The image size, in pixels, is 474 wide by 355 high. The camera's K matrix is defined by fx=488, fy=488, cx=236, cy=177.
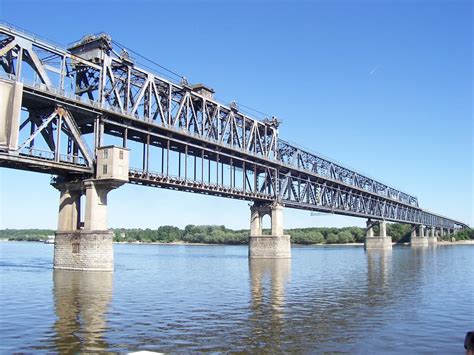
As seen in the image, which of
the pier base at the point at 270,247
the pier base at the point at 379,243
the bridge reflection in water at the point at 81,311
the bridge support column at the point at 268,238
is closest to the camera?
the bridge reflection in water at the point at 81,311

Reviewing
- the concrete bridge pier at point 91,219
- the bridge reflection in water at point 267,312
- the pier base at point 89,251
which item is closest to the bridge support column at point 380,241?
the concrete bridge pier at point 91,219

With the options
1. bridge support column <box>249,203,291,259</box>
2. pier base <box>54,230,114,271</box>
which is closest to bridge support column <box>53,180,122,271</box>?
pier base <box>54,230,114,271</box>

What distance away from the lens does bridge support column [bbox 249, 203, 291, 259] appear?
356ft

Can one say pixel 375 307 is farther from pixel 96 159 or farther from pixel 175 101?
pixel 175 101

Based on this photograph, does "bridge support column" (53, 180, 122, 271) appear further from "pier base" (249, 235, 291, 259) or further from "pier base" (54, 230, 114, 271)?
"pier base" (249, 235, 291, 259)

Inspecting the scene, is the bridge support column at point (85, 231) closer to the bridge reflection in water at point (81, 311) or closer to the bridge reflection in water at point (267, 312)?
the bridge reflection in water at point (81, 311)

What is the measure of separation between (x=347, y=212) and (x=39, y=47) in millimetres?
117583

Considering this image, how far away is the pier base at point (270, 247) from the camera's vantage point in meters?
108

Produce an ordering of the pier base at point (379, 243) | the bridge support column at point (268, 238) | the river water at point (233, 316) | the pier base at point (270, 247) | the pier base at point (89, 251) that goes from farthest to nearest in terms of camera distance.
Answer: the pier base at point (379, 243)
the bridge support column at point (268, 238)
the pier base at point (270, 247)
the pier base at point (89, 251)
the river water at point (233, 316)

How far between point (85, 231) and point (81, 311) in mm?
A: 32656

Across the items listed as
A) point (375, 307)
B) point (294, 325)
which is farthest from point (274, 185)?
point (294, 325)

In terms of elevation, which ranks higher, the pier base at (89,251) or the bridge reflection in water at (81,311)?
the pier base at (89,251)

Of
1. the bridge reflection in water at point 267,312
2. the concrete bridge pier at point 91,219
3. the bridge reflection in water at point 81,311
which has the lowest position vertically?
the bridge reflection in water at point 267,312

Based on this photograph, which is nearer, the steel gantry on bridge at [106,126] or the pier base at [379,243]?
the steel gantry on bridge at [106,126]
